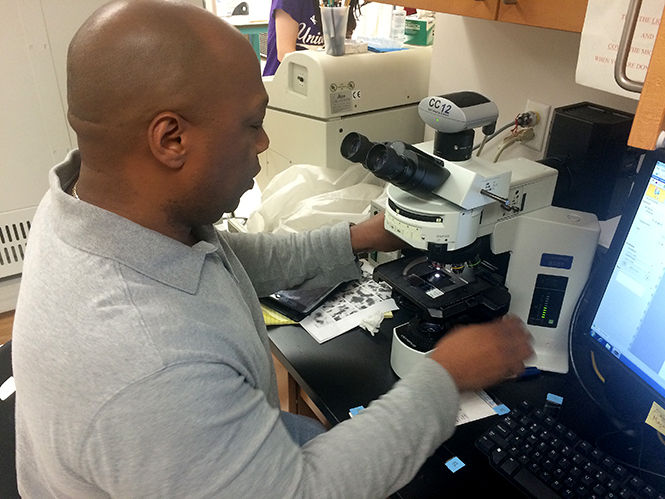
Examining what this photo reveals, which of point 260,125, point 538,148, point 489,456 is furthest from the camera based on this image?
point 538,148

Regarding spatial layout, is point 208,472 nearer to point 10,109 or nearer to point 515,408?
point 515,408

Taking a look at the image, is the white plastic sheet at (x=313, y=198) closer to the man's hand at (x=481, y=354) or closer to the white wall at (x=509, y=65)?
the white wall at (x=509, y=65)

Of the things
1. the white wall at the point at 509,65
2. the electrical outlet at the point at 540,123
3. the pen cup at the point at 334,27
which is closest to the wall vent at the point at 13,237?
the pen cup at the point at 334,27

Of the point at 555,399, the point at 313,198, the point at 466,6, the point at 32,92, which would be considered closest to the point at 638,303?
the point at 555,399

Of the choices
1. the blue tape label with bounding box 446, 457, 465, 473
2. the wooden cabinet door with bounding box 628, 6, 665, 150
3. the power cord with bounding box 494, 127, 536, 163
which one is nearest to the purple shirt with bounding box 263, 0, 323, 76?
the power cord with bounding box 494, 127, 536, 163

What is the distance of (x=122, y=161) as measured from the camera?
2.06 ft

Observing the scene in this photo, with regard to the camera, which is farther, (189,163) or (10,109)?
(10,109)

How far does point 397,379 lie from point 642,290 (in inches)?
18.1

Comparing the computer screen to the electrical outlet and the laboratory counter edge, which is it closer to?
the laboratory counter edge

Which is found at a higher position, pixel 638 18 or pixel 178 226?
pixel 638 18

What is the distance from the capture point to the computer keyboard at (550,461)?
0.77 metres

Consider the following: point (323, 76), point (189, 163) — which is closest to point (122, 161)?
point (189, 163)

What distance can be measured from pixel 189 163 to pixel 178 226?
0.11 metres

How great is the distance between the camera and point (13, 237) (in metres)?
2.09
